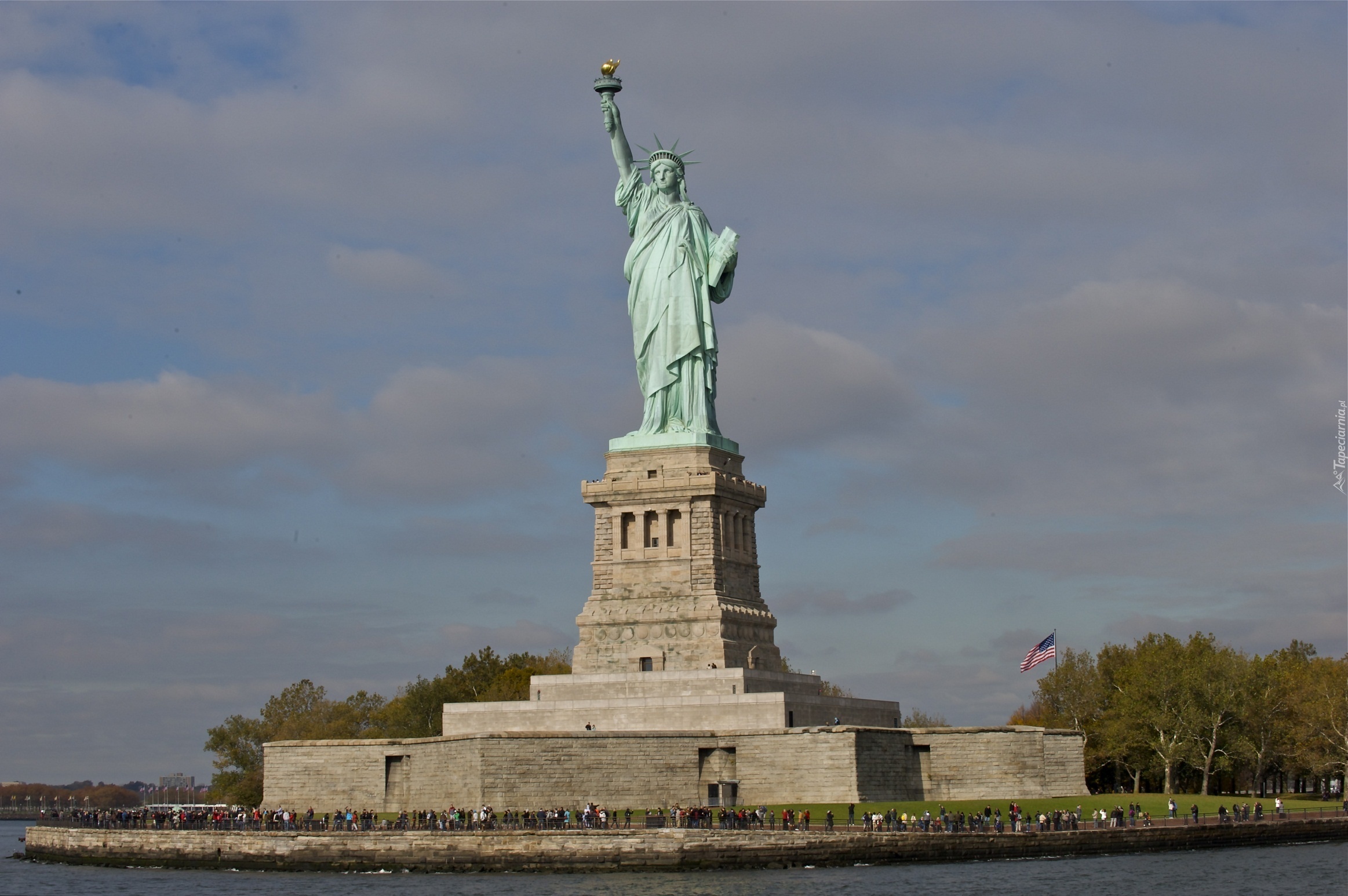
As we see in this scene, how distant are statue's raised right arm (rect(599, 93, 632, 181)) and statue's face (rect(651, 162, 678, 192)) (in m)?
1.02

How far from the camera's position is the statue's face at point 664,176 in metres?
56.8

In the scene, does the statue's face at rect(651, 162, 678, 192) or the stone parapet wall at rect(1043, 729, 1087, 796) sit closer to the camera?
the stone parapet wall at rect(1043, 729, 1087, 796)

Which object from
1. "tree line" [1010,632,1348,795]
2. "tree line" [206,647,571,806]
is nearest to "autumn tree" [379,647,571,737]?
"tree line" [206,647,571,806]

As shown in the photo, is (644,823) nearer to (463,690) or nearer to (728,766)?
(728,766)

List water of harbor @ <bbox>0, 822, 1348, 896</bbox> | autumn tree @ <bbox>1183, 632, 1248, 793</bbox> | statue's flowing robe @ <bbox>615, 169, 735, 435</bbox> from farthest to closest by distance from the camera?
autumn tree @ <bbox>1183, 632, 1248, 793</bbox>
statue's flowing robe @ <bbox>615, 169, 735, 435</bbox>
water of harbor @ <bbox>0, 822, 1348, 896</bbox>

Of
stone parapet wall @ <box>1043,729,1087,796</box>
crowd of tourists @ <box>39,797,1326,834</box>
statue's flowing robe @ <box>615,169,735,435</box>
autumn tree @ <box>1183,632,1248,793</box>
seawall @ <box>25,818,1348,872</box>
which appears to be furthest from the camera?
autumn tree @ <box>1183,632,1248,793</box>

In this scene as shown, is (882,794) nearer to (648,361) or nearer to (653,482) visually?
(653,482)

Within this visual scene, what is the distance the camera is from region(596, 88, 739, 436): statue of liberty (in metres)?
55.8

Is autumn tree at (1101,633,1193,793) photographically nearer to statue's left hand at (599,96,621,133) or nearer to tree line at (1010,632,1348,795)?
tree line at (1010,632,1348,795)

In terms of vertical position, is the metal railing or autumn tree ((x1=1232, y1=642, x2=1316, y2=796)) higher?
autumn tree ((x1=1232, y1=642, x2=1316, y2=796))

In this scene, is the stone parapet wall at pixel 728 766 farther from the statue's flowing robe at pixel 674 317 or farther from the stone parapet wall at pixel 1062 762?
the statue's flowing robe at pixel 674 317

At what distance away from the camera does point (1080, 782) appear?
53406mm

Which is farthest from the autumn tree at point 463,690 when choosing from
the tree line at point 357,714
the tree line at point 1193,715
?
the tree line at point 1193,715

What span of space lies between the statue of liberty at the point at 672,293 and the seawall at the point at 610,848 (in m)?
15.3
